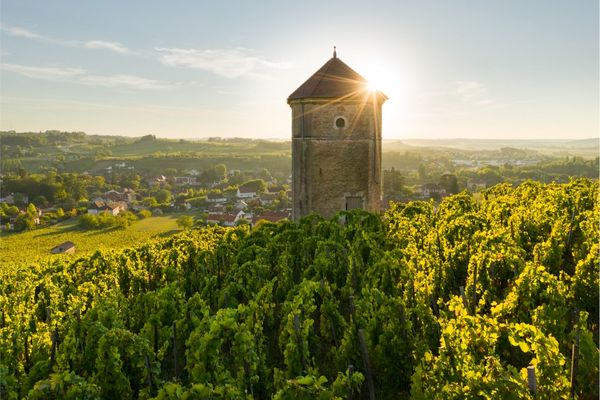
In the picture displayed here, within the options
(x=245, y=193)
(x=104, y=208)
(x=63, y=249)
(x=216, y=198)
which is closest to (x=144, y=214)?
(x=104, y=208)

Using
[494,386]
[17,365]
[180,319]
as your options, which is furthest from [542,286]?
[17,365]

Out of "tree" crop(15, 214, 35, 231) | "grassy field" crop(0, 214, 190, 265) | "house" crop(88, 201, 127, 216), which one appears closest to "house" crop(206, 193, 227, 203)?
"house" crop(88, 201, 127, 216)

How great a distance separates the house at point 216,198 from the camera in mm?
102637

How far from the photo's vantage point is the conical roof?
1831 centimetres

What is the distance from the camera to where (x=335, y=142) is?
60.7 ft

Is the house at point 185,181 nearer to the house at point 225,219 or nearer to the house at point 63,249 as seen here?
the house at point 225,219

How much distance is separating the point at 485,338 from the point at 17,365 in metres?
8.46

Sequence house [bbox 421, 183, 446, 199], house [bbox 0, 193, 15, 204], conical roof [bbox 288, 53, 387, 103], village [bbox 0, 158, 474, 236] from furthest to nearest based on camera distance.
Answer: house [bbox 0, 193, 15, 204] < house [bbox 421, 183, 446, 199] < village [bbox 0, 158, 474, 236] < conical roof [bbox 288, 53, 387, 103]

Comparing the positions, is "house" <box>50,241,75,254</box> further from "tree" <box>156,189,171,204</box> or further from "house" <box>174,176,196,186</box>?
"house" <box>174,176,196,186</box>

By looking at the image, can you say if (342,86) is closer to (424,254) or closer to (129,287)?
(424,254)

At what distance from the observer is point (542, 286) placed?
7129 millimetres

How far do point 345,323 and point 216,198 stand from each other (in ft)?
329

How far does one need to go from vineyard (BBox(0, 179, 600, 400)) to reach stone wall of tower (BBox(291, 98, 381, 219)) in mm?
4158

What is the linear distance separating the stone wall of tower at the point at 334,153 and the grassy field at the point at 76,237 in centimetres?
4133
